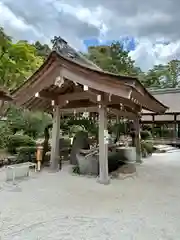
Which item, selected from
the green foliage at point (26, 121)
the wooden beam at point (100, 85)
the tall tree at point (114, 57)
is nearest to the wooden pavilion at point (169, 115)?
the green foliage at point (26, 121)

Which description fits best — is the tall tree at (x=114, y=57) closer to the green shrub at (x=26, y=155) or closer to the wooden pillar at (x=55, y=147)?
the green shrub at (x=26, y=155)

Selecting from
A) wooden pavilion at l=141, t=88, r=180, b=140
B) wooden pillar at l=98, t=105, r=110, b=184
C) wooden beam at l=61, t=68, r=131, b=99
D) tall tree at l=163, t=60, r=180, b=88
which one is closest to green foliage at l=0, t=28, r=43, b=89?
wooden beam at l=61, t=68, r=131, b=99

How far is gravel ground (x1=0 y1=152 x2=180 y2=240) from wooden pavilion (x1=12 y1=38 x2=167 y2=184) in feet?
3.10

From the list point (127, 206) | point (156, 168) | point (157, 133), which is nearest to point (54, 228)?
point (127, 206)

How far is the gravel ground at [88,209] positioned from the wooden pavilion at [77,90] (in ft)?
3.10

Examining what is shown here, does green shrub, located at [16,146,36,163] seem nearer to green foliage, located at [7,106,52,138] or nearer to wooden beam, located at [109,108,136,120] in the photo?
wooden beam, located at [109,108,136,120]

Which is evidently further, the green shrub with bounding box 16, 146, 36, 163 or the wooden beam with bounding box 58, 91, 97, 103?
the green shrub with bounding box 16, 146, 36, 163

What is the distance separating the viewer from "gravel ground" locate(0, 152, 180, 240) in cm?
308

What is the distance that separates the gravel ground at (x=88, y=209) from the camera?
308 cm

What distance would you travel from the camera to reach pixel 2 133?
36.2ft

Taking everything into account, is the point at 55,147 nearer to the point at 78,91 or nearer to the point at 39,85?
the point at 78,91

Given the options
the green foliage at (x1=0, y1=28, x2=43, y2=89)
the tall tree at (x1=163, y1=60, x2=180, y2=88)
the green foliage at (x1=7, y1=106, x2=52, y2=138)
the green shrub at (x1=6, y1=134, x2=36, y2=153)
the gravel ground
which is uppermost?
the tall tree at (x1=163, y1=60, x2=180, y2=88)

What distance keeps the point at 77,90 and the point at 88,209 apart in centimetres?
384

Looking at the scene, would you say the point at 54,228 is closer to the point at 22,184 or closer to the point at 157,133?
the point at 22,184
